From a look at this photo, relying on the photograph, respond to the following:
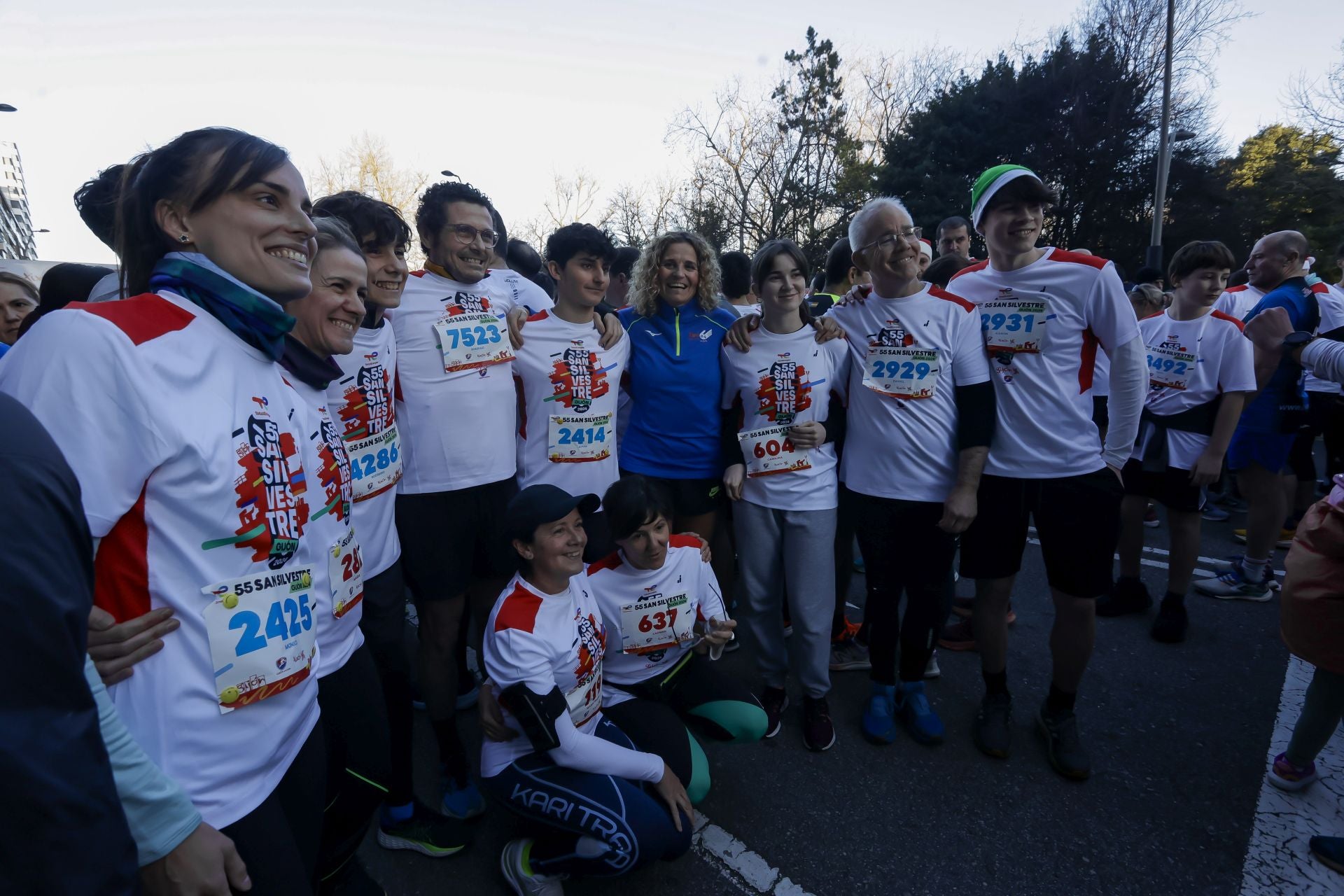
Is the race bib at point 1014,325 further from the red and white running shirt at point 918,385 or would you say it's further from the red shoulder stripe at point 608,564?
the red shoulder stripe at point 608,564

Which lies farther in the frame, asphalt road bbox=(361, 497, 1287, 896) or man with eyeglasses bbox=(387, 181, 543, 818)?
man with eyeglasses bbox=(387, 181, 543, 818)

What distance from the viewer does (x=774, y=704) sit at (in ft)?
10.6

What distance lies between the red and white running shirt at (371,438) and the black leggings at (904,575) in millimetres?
1973

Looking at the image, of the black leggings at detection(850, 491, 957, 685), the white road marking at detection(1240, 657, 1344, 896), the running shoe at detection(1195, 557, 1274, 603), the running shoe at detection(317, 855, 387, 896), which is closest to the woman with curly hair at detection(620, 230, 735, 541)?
the black leggings at detection(850, 491, 957, 685)

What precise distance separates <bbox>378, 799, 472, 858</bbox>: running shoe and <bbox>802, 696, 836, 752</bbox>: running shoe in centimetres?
149

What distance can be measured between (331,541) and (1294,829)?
344cm

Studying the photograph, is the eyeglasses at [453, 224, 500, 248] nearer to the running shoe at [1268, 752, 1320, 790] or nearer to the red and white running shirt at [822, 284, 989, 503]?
the red and white running shirt at [822, 284, 989, 503]

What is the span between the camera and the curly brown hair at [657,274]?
3254 mm

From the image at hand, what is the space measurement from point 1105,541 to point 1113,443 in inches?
16.6

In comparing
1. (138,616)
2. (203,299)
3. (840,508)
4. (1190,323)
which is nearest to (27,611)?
(138,616)

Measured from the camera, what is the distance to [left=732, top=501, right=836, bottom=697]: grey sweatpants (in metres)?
3.06

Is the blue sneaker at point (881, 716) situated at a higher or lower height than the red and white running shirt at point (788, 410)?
lower

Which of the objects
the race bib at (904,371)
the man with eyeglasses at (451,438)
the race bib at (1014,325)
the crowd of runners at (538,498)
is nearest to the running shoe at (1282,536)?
the crowd of runners at (538,498)

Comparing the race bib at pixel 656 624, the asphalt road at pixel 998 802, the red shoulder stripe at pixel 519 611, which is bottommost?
the asphalt road at pixel 998 802
